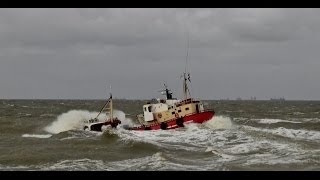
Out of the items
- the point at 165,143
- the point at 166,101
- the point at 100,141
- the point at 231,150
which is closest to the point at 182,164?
the point at 231,150

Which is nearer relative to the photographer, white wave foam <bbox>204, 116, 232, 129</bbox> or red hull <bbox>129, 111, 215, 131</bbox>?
red hull <bbox>129, 111, 215, 131</bbox>

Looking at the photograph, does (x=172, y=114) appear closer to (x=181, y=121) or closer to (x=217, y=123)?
(x=181, y=121)

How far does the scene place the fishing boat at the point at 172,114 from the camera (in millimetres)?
42688

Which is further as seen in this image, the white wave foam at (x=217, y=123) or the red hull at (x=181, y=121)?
the white wave foam at (x=217, y=123)

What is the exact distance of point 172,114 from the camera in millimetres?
44031

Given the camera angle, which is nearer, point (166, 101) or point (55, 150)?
point (55, 150)

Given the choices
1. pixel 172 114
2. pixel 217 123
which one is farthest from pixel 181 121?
pixel 217 123

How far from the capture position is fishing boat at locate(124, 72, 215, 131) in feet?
140

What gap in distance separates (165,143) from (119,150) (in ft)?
13.9

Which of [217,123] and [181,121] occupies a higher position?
[181,121]

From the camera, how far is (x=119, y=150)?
29047 millimetres
